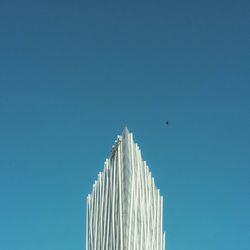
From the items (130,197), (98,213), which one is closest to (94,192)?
(98,213)

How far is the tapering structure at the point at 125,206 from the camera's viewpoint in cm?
16700

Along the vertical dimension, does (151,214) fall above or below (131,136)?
below

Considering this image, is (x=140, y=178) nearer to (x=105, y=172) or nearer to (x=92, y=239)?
(x=105, y=172)

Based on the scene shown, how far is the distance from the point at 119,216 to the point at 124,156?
748 inches

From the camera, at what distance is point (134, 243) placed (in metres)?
165

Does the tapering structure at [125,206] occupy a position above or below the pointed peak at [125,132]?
below

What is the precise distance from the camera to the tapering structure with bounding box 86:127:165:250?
167m

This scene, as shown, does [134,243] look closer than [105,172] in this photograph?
Yes

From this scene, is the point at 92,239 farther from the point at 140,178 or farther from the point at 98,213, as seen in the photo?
the point at 140,178

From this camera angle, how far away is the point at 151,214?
176375 mm

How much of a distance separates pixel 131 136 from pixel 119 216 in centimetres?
2720

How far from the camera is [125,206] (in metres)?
168

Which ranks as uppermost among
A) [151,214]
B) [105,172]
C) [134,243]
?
[105,172]

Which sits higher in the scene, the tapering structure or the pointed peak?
the pointed peak
